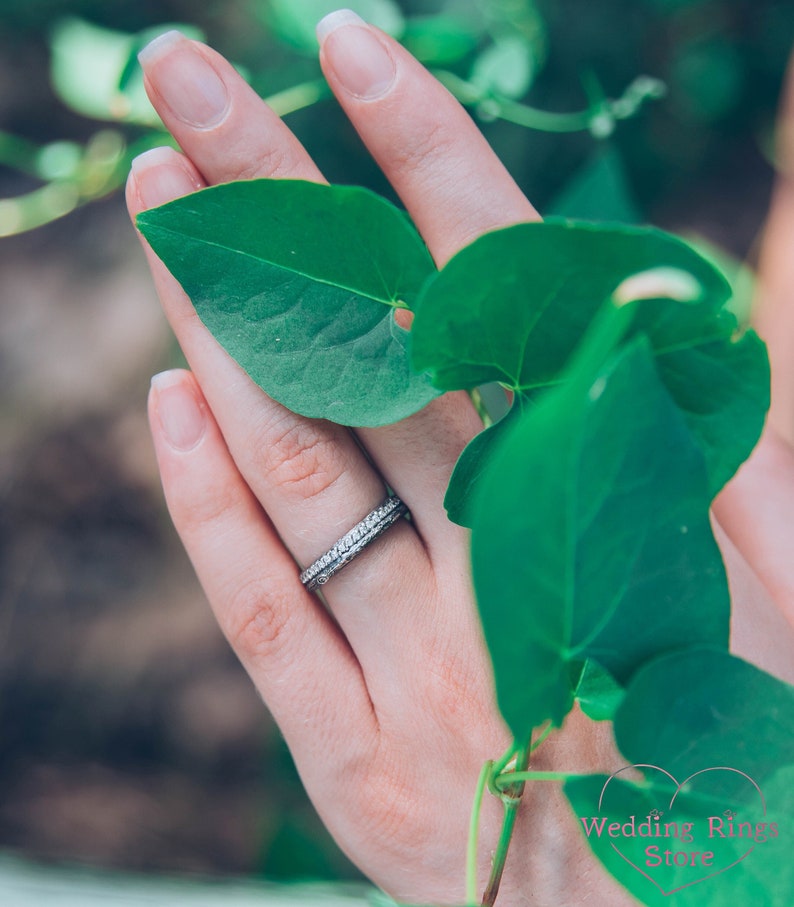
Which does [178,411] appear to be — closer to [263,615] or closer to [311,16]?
[263,615]

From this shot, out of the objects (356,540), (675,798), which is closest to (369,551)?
(356,540)

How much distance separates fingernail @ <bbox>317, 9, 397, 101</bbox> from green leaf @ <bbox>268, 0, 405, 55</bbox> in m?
0.17

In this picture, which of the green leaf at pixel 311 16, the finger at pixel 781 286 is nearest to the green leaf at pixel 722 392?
the green leaf at pixel 311 16

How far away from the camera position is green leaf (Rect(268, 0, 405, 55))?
2.13 ft

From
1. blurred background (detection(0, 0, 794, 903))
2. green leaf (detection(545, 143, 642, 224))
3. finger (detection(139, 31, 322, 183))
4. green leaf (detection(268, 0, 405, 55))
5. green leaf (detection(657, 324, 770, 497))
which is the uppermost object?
green leaf (detection(268, 0, 405, 55))

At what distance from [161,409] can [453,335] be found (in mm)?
305

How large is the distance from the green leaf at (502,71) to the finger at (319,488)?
1.31 ft

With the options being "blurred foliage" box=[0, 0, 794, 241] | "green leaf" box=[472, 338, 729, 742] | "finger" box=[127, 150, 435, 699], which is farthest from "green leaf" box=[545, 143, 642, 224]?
"green leaf" box=[472, 338, 729, 742]

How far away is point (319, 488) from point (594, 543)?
0.29 metres

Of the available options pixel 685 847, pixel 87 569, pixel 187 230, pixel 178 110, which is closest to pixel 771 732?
pixel 685 847

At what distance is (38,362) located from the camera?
41.0 inches

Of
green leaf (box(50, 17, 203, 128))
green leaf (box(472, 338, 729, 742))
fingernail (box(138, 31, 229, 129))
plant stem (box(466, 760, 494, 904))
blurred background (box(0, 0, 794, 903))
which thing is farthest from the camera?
blurred background (box(0, 0, 794, 903))

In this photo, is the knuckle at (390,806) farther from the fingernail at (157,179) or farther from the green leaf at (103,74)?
the green leaf at (103,74)

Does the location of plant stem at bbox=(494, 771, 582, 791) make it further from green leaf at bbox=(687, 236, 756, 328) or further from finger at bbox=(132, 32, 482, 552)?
green leaf at bbox=(687, 236, 756, 328)
